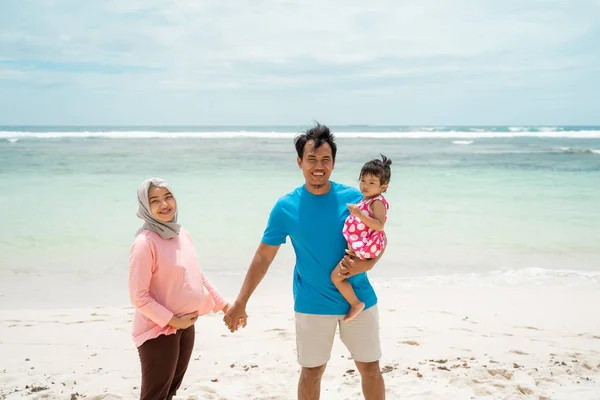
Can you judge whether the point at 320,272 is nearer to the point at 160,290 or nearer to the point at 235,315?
the point at 235,315

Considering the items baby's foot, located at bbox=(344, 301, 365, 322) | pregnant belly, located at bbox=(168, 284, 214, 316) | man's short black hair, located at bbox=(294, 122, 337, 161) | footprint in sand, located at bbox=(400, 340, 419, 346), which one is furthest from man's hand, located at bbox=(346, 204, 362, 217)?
footprint in sand, located at bbox=(400, 340, 419, 346)

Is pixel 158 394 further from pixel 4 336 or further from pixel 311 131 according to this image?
pixel 4 336

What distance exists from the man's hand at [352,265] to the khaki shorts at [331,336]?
28cm

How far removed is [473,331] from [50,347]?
12.8ft

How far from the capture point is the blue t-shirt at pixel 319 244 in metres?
2.87

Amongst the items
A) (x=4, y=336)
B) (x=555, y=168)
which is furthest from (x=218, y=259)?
(x=555, y=168)

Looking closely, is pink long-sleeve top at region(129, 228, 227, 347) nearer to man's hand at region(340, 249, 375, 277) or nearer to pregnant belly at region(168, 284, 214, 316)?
pregnant belly at region(168, 284, 214, 316)

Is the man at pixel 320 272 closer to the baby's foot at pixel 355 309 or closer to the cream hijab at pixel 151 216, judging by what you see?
the baby's foot at pixel 355 309

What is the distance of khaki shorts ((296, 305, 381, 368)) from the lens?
2.88 meters

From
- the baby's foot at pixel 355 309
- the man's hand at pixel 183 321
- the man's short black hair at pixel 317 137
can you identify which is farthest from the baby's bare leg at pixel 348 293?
the man's hand at pixel 183 321

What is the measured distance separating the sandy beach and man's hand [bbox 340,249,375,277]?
143cm

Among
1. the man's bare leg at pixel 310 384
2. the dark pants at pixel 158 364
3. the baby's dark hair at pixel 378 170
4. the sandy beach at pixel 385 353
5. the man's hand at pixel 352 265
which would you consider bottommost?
the sandy beach at pixel 385 353

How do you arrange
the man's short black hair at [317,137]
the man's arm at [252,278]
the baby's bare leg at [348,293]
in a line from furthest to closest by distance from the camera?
the man's arm at [252,278]
the man's short black hair at [317,137]
the baby's bare leg at [348,293]

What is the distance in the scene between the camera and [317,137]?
2.91 m
